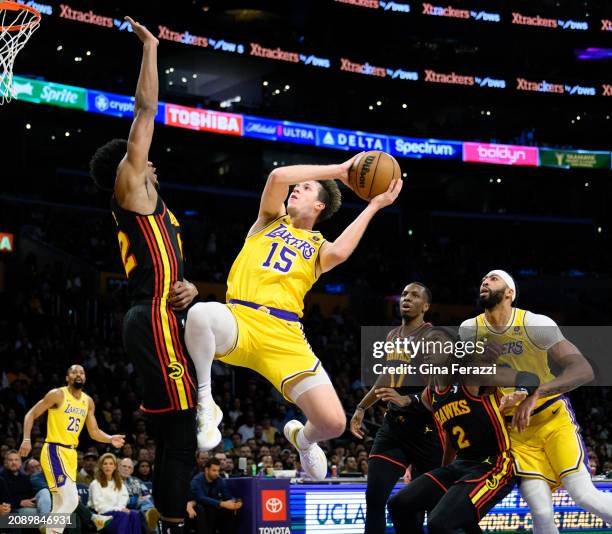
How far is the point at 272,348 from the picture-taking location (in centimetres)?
626

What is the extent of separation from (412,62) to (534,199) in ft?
29.9

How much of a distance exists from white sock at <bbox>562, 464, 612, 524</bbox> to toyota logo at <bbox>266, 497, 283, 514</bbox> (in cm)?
398

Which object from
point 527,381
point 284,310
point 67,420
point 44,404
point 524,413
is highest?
point 284,310

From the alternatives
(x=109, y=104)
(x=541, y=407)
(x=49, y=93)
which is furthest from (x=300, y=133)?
(x=541, y=407)

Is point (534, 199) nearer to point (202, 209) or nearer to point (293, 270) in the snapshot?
point (202, 209)

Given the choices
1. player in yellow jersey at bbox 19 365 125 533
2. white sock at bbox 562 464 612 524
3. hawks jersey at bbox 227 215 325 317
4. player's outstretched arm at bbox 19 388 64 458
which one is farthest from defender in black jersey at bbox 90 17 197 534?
player's outstretched arm at bbox 19 388 64 458

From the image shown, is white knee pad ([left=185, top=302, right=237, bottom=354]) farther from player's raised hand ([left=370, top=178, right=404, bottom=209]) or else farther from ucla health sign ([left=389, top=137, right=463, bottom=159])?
ucla health sign ([left=389, top=137, right=463, bottom=159])

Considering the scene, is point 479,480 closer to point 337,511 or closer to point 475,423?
point 475,423

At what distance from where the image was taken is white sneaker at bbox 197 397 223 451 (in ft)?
18.4

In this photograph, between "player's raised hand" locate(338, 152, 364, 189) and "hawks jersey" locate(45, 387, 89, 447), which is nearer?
"player's raised hand" locate(338, 152, 364, 189)

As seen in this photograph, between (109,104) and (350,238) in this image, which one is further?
(109,104)

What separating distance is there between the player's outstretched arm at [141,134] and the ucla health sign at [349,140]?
2678 centimetres

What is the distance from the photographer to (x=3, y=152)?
3114cm

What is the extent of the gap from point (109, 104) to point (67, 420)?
57.5ft
